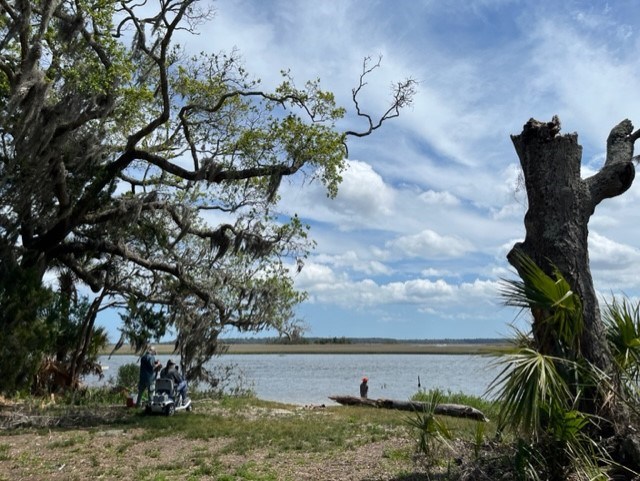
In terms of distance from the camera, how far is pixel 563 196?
8.67 m

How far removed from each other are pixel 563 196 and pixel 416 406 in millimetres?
8526

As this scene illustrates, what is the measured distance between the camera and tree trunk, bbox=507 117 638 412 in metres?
8.45

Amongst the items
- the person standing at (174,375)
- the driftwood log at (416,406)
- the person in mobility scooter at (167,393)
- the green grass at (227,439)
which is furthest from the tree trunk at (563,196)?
the person standing at (174,375)

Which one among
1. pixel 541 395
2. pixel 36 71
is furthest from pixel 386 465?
pixel 36 71

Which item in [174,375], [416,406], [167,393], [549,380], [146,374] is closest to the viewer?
[549,380]

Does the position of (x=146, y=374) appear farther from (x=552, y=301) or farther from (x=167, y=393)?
(x=552, y=301)

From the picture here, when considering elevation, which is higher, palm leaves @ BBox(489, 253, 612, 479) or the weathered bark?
the weathered bark

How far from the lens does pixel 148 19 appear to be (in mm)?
16016

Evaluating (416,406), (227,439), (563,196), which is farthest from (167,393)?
(563,196)

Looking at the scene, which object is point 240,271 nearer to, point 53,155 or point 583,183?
point 53,155

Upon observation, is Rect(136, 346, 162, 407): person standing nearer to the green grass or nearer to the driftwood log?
the green grass

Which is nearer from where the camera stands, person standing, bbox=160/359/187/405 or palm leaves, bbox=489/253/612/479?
palm leaves, bbox=489/253/612/479

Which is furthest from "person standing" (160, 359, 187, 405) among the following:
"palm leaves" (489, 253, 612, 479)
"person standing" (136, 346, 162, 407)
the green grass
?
"palm leaves" (489, 253, 612, 479)

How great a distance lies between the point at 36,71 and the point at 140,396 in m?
7.87
